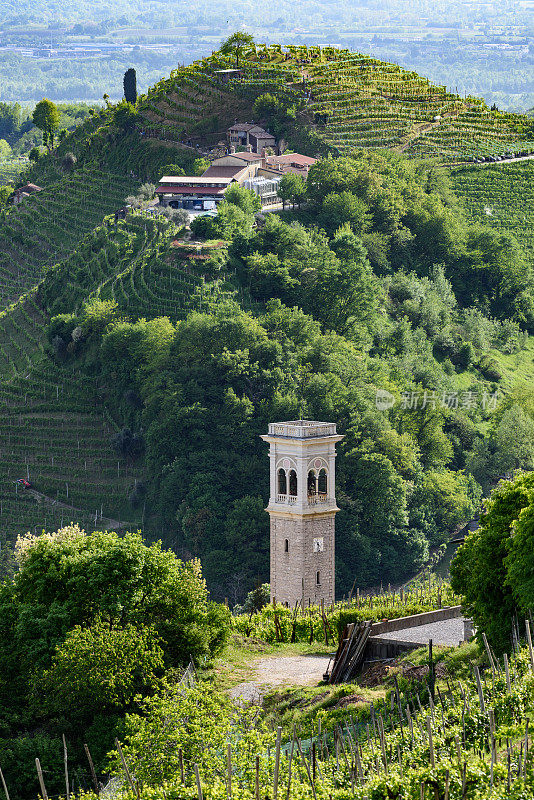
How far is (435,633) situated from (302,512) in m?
16.2

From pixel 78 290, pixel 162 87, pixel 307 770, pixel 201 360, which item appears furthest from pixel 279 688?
pixel 162 87

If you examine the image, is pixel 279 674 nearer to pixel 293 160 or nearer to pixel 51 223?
pixel 293 160

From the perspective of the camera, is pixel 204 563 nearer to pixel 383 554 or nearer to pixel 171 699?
pixel 383 554

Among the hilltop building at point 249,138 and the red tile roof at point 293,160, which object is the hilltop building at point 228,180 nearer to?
the red tile roof at point 293,160

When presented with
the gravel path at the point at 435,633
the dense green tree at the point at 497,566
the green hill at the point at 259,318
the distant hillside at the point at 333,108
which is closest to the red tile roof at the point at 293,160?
the green hill at the point at 259,318

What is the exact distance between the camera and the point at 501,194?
113438 mm

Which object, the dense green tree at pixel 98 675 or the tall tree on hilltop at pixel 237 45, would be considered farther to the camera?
the tall tree on hilltop at pixel 237 45

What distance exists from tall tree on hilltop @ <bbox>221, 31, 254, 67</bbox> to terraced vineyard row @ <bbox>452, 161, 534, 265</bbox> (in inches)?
606

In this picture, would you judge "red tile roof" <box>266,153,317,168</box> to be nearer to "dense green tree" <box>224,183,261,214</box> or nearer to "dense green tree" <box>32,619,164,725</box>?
"dense green tree" <box>224,183,261,214</box>

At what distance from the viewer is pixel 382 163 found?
106562mm

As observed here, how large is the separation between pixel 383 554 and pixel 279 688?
37.0 metres

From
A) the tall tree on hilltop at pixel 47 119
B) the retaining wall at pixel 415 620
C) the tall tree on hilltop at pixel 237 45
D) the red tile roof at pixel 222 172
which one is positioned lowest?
the retaining wall at pixel 415 620

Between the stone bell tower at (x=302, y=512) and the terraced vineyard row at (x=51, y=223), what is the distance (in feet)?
162

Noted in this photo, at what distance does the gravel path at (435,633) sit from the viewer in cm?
4294
